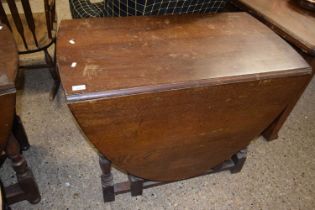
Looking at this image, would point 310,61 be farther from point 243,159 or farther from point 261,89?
point 243,159

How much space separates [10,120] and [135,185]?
0.62m

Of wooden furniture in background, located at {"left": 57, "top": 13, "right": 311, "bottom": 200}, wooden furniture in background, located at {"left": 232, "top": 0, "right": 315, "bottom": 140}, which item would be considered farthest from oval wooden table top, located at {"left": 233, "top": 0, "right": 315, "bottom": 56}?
wooden furniture in background, located at {"left": 57, "top": 13, "right": 311, "bottom": 200}

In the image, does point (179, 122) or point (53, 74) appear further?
point (53, 74)

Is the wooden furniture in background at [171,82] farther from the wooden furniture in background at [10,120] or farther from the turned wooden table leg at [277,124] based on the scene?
the turned wooden table leg at [277,124]

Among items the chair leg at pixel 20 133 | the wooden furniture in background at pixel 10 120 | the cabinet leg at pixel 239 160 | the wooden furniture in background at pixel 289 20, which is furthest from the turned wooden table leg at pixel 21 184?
the wooden furniture in background at pixel 289 20

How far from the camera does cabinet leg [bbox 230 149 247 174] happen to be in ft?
4.42

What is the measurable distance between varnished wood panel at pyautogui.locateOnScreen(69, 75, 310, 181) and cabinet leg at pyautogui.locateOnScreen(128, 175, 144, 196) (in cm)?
10

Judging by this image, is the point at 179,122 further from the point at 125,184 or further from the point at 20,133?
the point at 20,133

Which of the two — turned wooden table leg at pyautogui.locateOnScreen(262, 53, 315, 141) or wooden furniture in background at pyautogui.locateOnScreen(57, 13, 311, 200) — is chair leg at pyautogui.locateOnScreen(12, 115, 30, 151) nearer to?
wooden furniture in background at pyautogui.locateOnScreen(57, 13, 311, 200)

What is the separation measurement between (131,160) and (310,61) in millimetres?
925

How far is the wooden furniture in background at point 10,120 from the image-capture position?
0.76 m

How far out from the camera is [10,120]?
0.82m

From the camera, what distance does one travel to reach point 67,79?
72cm

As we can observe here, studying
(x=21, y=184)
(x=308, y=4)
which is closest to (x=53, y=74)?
(x=21, y=184)
